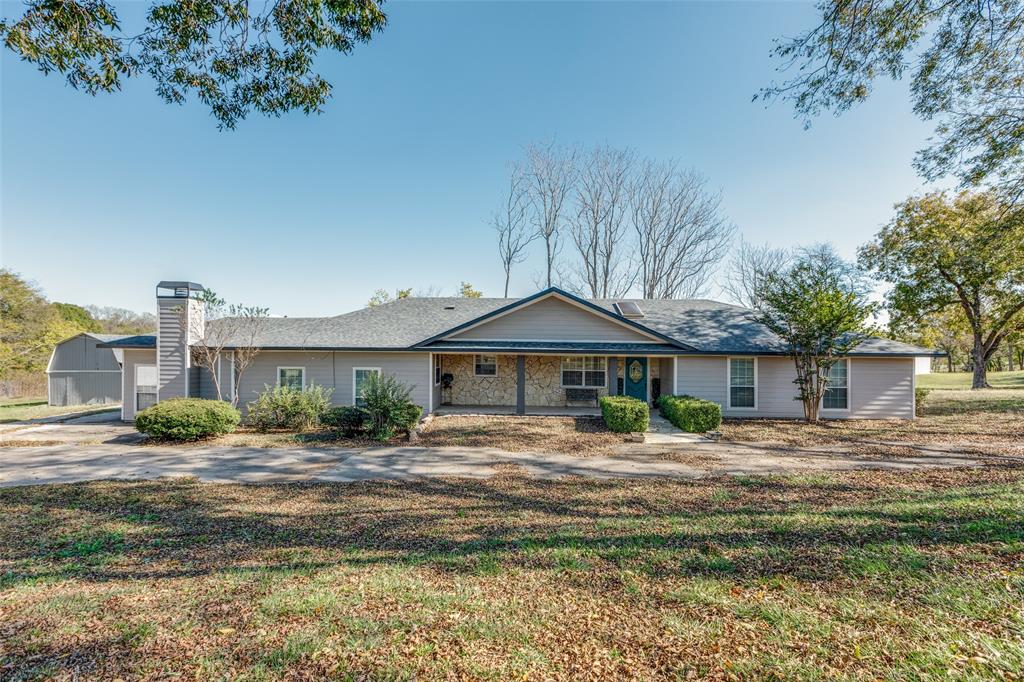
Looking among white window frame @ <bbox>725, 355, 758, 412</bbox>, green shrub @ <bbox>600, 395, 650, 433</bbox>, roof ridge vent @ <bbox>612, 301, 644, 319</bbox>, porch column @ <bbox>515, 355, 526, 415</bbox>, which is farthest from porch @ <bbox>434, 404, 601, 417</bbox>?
white window frame @ <bbox>725, 355, 758, 412</bbox>

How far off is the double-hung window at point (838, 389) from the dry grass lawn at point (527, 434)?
805cm

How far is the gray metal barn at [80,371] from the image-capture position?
75.3 ft

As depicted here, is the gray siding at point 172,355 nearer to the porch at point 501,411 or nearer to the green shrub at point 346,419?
the green shrub at point 346,419

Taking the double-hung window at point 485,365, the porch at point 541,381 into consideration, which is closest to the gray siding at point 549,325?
A: the porch at point 541,381

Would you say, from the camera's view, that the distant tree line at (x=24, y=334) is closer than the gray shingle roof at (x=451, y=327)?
No

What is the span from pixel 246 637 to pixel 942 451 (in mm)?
13624

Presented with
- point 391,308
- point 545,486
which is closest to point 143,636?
point 545,486

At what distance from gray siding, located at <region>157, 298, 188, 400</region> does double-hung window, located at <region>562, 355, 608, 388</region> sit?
1327cm

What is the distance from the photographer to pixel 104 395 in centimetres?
2367

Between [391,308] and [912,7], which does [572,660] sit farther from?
[391,308]

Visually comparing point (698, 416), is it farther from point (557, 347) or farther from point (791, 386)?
point (791, 386)

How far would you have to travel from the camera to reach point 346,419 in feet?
38.8

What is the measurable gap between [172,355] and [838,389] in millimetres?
22506

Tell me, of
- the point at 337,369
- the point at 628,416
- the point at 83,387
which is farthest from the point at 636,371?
the point at 83,387
